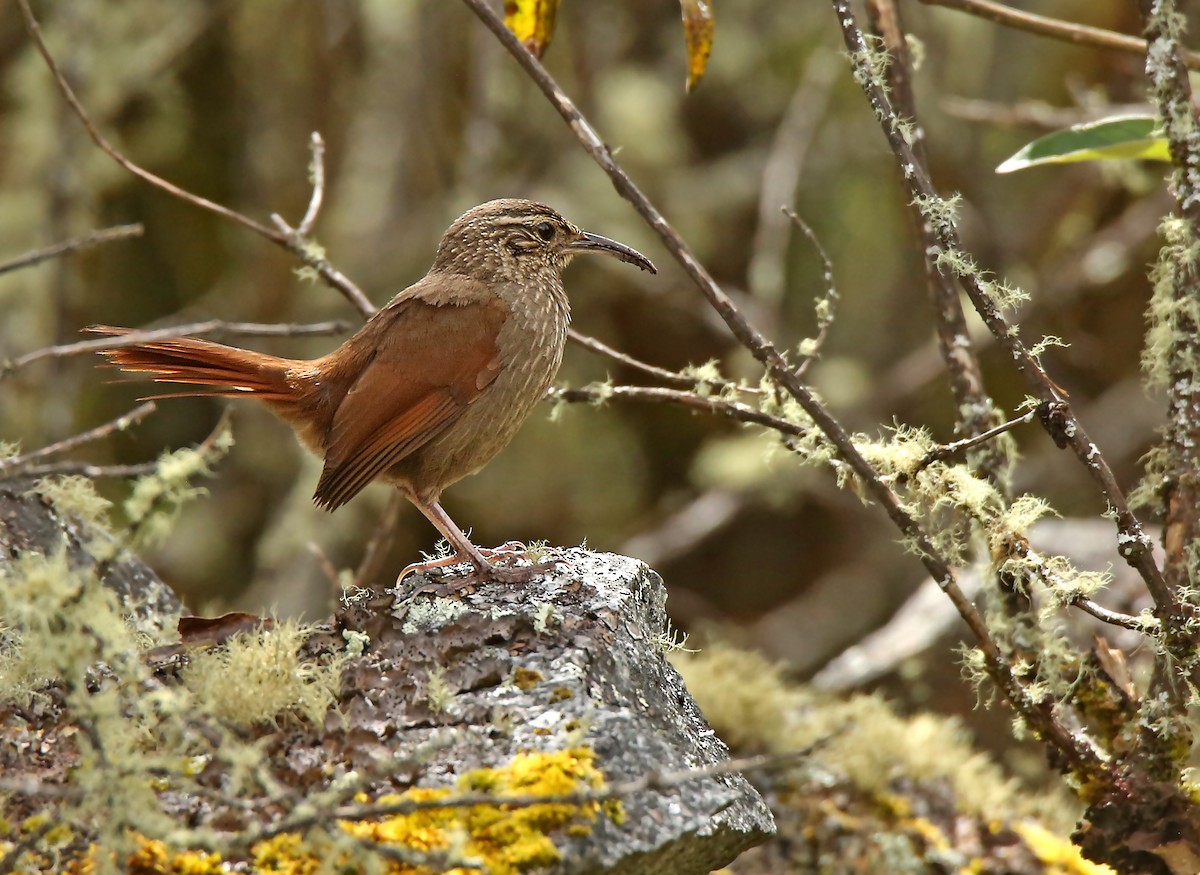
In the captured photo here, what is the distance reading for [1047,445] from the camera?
23.0 feet

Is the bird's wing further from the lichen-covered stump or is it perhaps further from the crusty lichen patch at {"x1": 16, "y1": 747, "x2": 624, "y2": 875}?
the crusty lichen patch at {"x1": 16, "y1": 747, "x2": 624, "y2": 875}

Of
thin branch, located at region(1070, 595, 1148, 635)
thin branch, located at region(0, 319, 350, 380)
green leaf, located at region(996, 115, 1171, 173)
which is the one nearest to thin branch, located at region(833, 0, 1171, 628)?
thin branch, located at region(1070, 595, 1148, 635)

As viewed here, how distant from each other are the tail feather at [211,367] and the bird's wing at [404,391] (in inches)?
8.0

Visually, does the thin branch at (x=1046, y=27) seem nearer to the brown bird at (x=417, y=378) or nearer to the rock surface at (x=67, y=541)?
the brown bird at (x=417, y=378)

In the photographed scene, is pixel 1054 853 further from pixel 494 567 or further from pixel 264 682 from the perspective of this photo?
pixel 264 682

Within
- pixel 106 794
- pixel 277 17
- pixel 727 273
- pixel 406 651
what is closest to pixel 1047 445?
pixel 727 273

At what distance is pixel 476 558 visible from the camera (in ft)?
9.33

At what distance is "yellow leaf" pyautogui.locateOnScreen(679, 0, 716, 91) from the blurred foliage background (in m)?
3.31

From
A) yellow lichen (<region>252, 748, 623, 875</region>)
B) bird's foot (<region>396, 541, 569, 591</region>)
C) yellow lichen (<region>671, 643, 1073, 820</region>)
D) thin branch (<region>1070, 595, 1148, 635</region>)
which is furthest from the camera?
yellow lichen (<region>671, 643, 1073, 820</region>)

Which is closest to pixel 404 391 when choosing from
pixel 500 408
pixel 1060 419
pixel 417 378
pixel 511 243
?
pixel 417 378

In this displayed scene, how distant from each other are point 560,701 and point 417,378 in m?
1.23

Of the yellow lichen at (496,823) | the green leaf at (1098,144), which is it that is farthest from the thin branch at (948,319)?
the yellow lichen at (496,823)

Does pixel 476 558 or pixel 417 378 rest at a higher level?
pixel 417 378

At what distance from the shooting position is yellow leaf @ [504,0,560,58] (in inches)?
119
